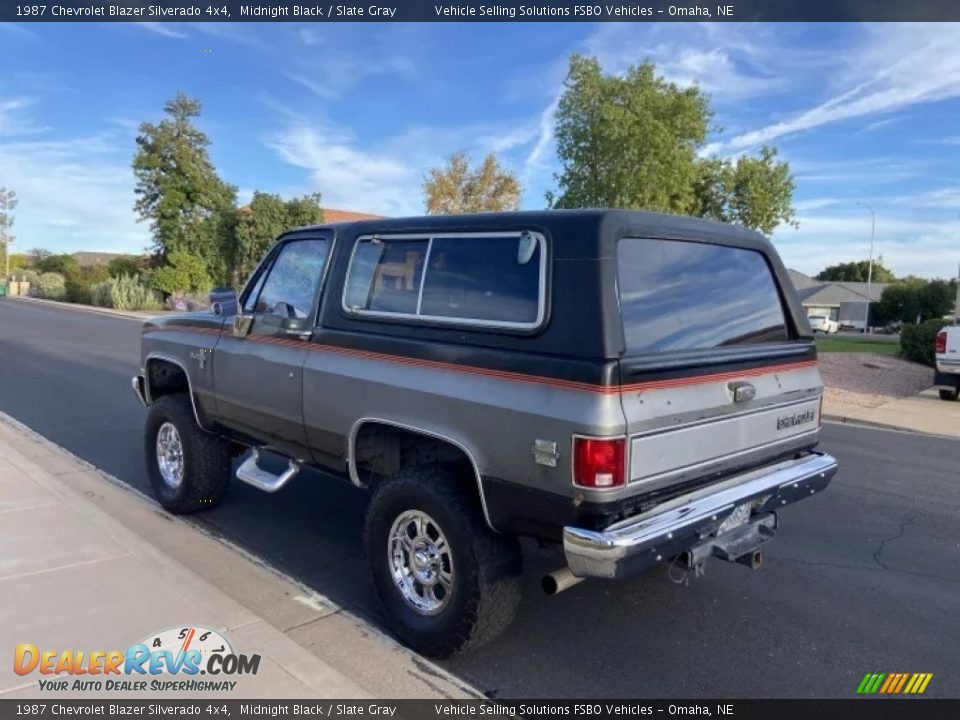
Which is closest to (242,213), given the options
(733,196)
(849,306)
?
(733,196)

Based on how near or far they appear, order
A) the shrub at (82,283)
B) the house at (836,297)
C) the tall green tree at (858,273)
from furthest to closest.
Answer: the tall green tree at (858,273) < the house at (836,297) < the shrub at (82,283)

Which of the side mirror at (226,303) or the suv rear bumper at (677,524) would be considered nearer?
the suv rear bumper at (677,524)

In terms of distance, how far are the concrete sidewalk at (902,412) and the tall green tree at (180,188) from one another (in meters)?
33.5

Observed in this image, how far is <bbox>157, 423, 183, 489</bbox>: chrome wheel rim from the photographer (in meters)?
5.29

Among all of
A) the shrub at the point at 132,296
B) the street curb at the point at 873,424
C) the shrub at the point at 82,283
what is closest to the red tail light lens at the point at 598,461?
the street curb at the point at 873,424

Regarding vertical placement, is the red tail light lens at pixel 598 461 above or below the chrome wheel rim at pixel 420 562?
above

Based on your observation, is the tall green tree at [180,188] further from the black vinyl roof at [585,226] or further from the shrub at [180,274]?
the black vinyl roof at [585,226]

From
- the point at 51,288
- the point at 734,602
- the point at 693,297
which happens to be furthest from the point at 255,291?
the point at 51,288

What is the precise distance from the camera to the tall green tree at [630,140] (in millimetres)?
25219

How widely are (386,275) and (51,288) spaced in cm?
6006

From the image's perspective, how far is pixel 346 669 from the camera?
321 centimetres

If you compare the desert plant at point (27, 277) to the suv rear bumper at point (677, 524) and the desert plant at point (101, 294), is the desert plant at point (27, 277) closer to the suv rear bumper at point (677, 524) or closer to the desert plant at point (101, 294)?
the desert plant at point (101, 294)

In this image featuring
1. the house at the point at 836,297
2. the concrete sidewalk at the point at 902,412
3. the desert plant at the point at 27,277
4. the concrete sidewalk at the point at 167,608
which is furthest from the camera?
the house at the point at 836,297

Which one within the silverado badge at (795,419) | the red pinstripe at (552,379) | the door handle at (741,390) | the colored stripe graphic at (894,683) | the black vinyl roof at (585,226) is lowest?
the colored stripe graphic at (894,683)
